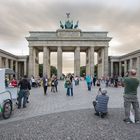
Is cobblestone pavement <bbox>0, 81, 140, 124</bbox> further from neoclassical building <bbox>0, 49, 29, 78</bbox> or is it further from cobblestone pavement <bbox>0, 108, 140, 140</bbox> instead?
neoclassical building <bbox>0, 49, 29, 78</bbox>

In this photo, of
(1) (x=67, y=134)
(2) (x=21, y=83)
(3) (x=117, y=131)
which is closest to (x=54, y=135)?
(1) (x=67, y=134)

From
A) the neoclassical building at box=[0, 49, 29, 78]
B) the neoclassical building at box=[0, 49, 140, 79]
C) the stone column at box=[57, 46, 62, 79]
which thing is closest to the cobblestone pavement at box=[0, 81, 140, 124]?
the neoclassical building at box=[0, 49, 140, 79]

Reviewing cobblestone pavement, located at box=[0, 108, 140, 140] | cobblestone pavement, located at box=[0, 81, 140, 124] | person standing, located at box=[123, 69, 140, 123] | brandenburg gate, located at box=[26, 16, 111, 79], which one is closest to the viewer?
cobblestone pavement, located at box=[0, 108, 140, 140]

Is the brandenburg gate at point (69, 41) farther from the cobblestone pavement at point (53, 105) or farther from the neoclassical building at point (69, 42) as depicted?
the cobblestone pavement at point (53, 105)

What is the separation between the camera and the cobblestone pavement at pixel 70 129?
5.83m

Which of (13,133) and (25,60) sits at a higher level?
(25,60)

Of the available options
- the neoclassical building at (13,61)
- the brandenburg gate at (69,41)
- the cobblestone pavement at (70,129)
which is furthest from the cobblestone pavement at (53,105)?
the brandenburg gate at (69,41)

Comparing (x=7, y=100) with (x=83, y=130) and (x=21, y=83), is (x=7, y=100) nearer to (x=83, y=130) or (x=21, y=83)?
(x=21, y=83)

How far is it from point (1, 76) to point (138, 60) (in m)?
46.2

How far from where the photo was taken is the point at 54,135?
5.95 meters

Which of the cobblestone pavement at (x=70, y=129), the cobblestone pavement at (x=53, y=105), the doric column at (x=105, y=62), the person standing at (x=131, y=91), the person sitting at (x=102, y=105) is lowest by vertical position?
the cobblestone pavement at (x=53, y=105)

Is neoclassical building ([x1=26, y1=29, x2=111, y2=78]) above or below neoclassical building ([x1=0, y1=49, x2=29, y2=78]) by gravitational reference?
above

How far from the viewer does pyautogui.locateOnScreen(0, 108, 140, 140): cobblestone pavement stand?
583 cm

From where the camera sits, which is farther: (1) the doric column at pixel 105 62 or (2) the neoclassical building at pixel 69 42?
(1) the doric column at pixel 105 62
